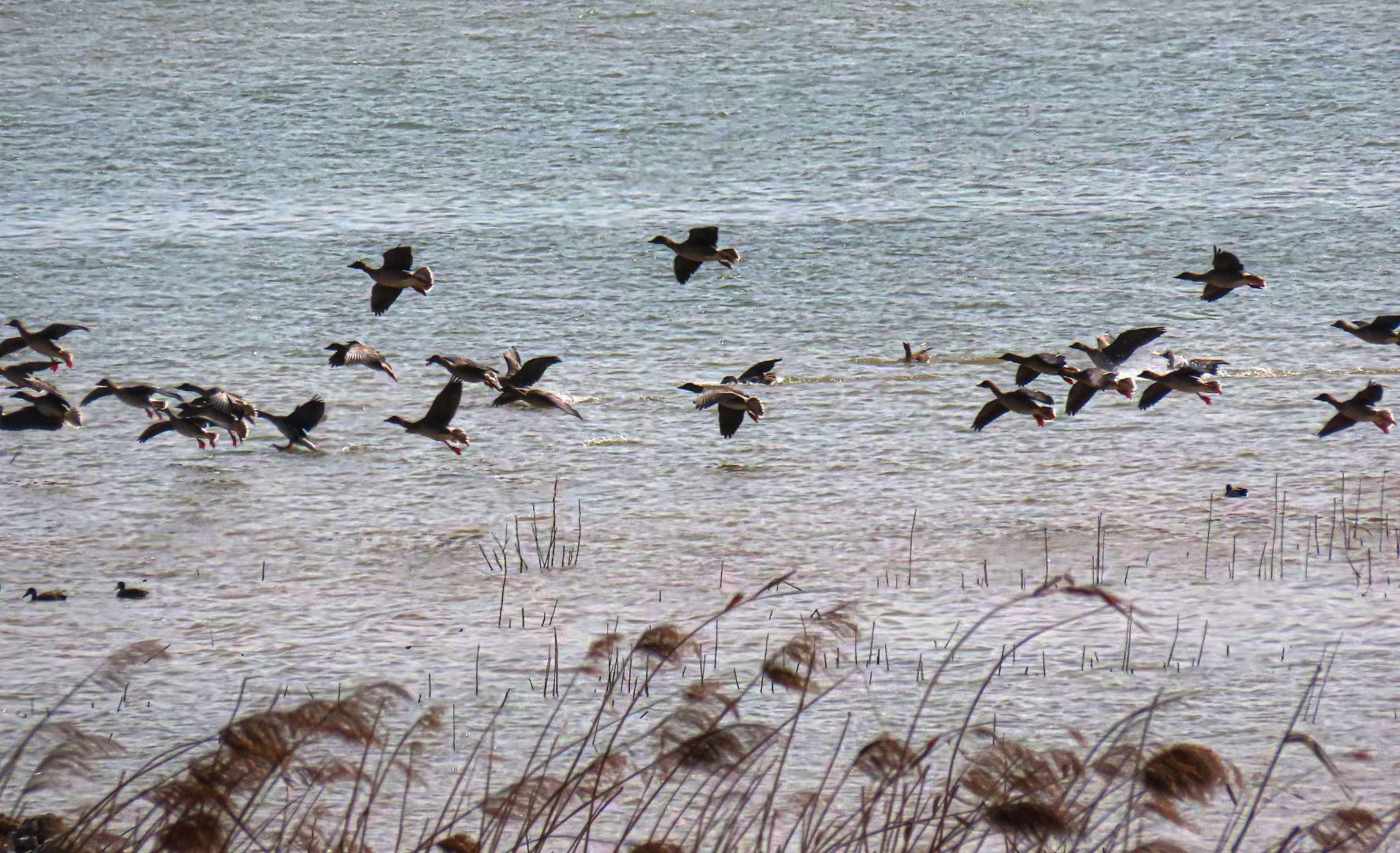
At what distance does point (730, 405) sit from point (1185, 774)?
5.43 m

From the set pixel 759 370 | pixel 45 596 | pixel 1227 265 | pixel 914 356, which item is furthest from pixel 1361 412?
pixel 45 596

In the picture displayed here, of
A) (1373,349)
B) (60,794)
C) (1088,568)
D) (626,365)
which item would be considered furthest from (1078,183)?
(60,794)

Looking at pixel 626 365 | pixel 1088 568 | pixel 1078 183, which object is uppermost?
pixel 1078 183

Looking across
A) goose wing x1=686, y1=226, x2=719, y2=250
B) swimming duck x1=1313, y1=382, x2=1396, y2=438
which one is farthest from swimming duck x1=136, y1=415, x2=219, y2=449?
swimming duck x1=1313, y1=382, x2=1396, y2=438

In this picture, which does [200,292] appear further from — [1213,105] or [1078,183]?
[1213,105]

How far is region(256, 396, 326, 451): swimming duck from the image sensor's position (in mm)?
8203

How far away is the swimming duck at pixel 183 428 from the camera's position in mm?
7984

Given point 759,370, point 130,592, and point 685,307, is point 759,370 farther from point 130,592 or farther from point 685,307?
point 130,592

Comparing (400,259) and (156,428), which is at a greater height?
(400,259)

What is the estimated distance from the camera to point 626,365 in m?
9.81

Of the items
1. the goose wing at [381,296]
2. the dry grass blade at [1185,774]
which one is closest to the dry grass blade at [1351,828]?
the dry grass blade at [1185,774]

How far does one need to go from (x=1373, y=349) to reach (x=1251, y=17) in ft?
30.8

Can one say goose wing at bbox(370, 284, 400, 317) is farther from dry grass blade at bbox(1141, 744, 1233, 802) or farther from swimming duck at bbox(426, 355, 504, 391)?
dry grass blade at bbox(1141, 744, 1233, 802)

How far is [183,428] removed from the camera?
8.02m
